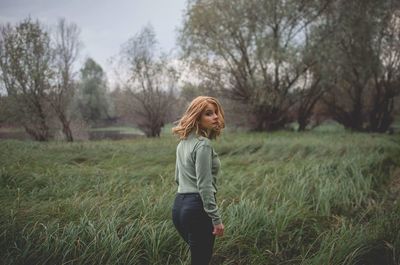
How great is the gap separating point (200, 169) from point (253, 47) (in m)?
14.9

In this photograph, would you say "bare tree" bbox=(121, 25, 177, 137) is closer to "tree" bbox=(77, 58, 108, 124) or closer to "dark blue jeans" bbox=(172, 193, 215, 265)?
"tree" bbox=(77, 58, 108, 124)

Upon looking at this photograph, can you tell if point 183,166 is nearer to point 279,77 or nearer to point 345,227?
point 345,227

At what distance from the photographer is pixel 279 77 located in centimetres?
1648

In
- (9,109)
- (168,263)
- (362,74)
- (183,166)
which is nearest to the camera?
(183,166)

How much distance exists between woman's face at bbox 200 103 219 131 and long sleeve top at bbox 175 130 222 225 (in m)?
0.10

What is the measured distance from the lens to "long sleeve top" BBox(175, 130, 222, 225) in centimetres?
218

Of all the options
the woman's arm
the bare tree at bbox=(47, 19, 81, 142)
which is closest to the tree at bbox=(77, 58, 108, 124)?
the bare tree at bbox=(47, 19, 81, 142)

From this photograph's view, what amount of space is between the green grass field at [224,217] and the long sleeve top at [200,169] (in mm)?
1134

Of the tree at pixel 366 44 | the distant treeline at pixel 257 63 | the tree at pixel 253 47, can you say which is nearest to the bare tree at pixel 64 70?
the distant treeline at pixel 257 63

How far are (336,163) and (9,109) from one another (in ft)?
45.6

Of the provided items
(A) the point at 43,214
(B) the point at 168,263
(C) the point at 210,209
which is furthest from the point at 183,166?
(A) the point at 43,214

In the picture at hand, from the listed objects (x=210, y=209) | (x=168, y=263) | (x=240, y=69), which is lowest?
(x=168, y=263)

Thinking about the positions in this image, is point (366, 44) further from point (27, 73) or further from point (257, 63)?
point (27, 73)

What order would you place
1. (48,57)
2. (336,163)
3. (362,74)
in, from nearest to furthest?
1. (336,163)
2. (362,74)
3. (48,57)
